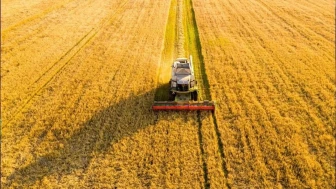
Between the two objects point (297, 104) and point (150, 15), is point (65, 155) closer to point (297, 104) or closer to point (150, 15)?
point (297, 104)

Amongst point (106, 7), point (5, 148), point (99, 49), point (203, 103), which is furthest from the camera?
point (106, 7)

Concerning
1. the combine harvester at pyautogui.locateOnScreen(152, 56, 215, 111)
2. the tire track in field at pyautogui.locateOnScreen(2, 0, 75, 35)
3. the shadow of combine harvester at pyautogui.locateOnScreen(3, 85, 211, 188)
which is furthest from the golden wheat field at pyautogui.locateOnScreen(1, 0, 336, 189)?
the combine harvester at pyautogui.locateOnScreen(152, 56, 215, 111)

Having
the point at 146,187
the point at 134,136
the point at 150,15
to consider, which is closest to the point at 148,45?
the point at 150,15

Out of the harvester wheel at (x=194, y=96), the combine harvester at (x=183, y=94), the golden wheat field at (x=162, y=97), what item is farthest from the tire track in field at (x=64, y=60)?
the harvester wheel at (x=194, y=96)

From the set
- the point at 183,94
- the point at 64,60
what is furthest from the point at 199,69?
the point at 64,60

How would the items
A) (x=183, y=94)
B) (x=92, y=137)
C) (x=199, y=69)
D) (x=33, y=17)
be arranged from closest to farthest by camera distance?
(x=92, y=137), (x=183, y=94), (x=199, y=69), (x=33, y=17)

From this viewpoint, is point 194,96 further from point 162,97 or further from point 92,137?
point 92,137

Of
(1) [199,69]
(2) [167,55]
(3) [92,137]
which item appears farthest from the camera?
(2) [167,55]

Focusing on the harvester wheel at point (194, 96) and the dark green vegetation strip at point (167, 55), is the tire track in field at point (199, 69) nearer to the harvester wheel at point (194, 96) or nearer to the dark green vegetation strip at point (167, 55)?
the harvester wheel at point (194, 96)
